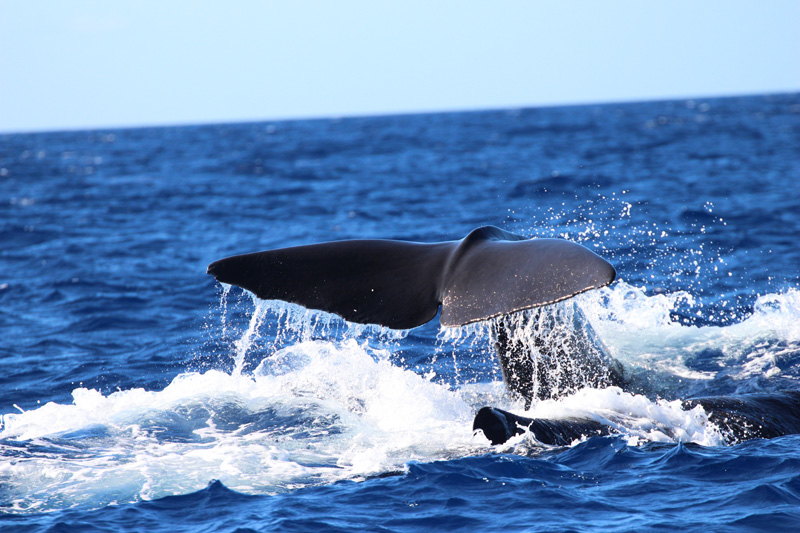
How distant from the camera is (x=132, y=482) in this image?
5.51 metres

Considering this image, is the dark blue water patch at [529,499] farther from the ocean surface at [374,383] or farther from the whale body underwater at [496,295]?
the whale body underwater at [496,295]

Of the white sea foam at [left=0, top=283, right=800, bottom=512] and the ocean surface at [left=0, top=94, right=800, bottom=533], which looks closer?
the ocean surface at [left=0, top=94, right=800, bottom=533]

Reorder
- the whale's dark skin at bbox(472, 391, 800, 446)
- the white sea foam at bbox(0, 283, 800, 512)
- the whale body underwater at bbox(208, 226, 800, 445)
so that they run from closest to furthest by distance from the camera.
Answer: the whale body underwater at bbox(208, 226, 800, 445)
the whale's dark skin at bbox(472, 391, 800, 446)
the white sea foam at bbox(0, 283, 800, 512)

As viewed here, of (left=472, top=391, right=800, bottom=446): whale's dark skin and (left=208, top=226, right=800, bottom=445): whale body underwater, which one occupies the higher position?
(left=208, top=226, right=800, bottom=445): whale body underwater

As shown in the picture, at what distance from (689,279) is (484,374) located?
460 cm

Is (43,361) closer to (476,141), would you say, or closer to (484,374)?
(484,374)

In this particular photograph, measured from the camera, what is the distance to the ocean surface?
198 inches

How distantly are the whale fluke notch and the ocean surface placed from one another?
179 millimetres

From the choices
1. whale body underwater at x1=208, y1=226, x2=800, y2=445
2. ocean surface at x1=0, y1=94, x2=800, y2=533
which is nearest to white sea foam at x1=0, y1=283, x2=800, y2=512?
ocean surface at x1=0, y1=94, x2=800, y2=533

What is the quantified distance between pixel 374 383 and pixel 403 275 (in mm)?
2256

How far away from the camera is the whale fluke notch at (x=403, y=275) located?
4.97 m

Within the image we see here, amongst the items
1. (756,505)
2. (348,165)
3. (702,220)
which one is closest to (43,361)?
(756,505)

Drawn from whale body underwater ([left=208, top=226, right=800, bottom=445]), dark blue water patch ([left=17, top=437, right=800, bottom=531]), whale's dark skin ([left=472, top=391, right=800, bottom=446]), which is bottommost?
dark blue water patch ([left=17, top=437, right=800, bottom=531])

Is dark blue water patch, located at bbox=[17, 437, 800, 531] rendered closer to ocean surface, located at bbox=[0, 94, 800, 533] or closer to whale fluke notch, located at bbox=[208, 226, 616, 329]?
ocean surface, located at bbox=[0, 94, 800, 533]
